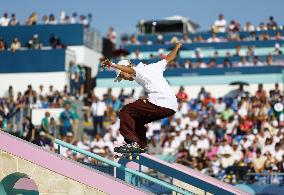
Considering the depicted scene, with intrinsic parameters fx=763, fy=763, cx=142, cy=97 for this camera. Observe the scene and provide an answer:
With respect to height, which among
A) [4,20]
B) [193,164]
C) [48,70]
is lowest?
[193,164]

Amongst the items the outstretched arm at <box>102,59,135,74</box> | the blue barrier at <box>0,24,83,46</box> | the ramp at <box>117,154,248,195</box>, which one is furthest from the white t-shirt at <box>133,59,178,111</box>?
the blue barrier at <box>0,24,83,46</box>

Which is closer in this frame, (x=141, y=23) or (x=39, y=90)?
(x=39, y=90)

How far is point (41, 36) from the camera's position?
31.8 metres

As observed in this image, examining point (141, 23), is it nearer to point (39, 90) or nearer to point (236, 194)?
point (39, 90)

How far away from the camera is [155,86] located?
10.4 meters

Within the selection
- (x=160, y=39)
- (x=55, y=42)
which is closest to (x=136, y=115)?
(x=55, y=42)

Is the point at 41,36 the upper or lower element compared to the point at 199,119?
upper

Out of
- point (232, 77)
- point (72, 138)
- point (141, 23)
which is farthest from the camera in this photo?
point (141, 23)

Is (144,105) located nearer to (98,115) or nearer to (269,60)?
(98,115)

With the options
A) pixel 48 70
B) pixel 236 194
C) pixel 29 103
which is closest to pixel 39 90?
pixel 48 70

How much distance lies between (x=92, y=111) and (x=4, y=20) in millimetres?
8422

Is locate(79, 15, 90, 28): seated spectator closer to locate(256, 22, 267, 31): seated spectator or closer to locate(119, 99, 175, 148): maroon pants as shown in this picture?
locate(256, 22, 267, 31): seated spectator

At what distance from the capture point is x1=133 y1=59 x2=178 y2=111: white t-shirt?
10383 mm

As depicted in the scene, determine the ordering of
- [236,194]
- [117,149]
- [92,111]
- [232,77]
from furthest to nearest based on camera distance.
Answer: [232,77] < [92,111] < [236,194] < [117,149]
